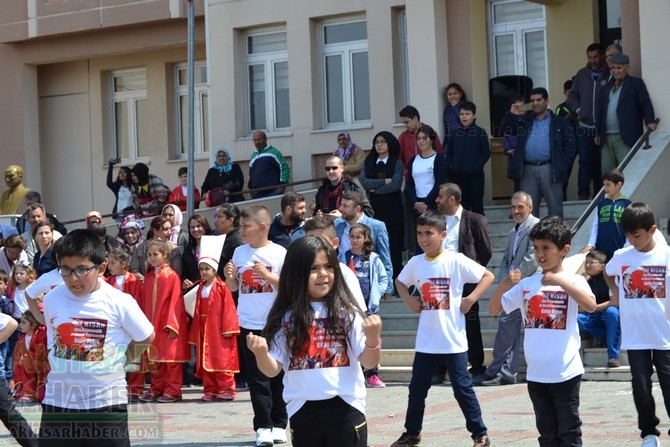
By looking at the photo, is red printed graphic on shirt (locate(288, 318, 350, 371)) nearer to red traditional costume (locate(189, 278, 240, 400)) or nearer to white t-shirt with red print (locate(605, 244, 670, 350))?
white t-shirt with red print (locate(605, 244, 670, 350))

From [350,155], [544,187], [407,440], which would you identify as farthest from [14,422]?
[350,155]

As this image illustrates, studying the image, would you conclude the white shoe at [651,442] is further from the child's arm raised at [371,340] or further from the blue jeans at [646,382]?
the child's arm raised at [371,340]

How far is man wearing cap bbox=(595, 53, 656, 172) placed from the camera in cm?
1603

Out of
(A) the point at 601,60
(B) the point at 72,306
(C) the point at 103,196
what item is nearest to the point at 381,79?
(A) the point at 601,60

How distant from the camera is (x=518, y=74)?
64.5 ft

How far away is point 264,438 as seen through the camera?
9938mm

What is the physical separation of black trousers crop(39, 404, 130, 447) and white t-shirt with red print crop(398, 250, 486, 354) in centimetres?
323

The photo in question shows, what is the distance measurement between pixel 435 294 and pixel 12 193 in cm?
1242

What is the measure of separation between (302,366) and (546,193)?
32.2 feet

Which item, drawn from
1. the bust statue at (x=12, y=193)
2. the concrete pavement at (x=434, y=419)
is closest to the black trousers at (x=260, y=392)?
the concrete pavement at (x=434, y=419)

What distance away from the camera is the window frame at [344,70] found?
21312 millimetres

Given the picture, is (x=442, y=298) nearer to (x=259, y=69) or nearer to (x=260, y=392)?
(x=260, y=392)

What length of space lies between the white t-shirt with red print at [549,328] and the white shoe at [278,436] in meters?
2.54

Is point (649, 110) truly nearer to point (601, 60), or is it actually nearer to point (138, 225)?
point (601, 60)
